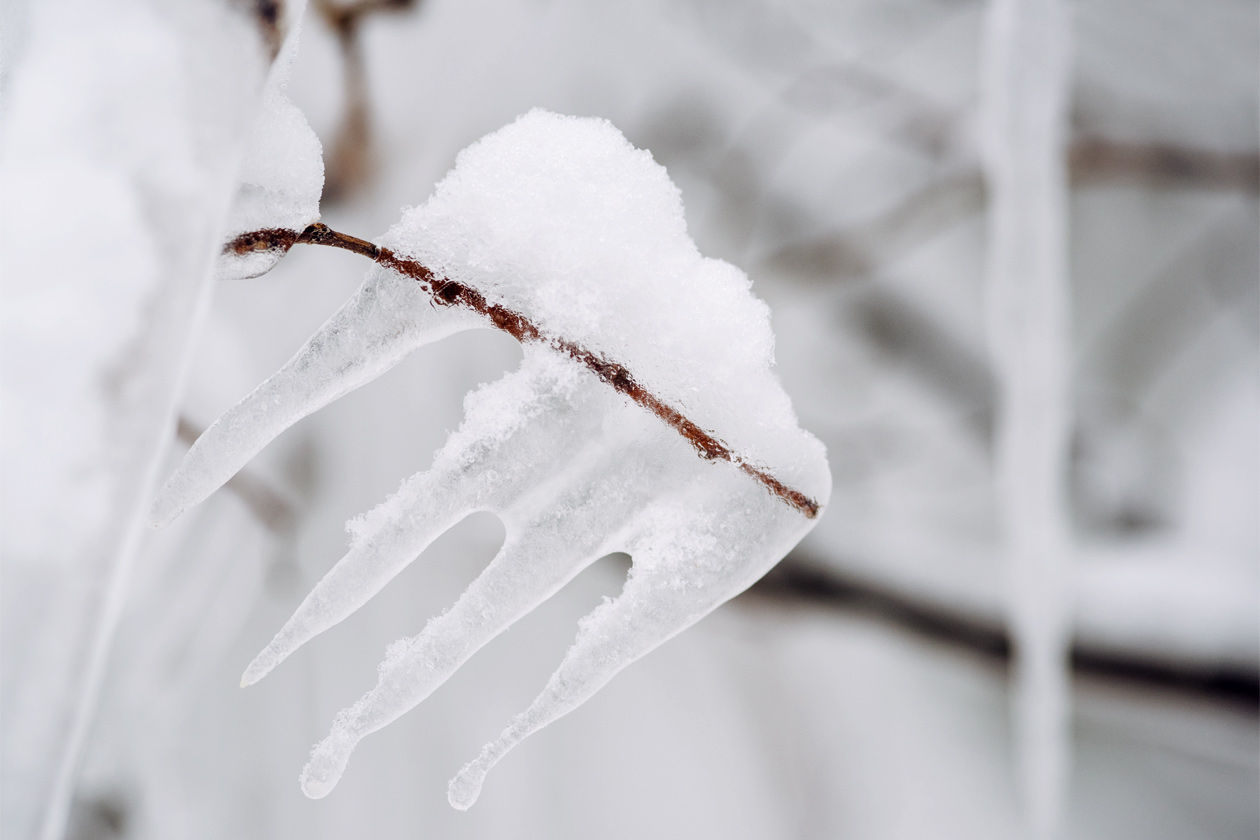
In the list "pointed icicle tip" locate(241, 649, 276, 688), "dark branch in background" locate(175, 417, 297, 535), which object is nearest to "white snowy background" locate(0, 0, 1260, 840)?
"dark branch in background" locate(175, 417, 297, 535)

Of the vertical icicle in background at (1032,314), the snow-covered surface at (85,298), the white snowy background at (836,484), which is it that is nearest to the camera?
the snow-covered surface at (85,298)

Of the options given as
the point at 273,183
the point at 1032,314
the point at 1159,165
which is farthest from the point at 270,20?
the point at 1159,165

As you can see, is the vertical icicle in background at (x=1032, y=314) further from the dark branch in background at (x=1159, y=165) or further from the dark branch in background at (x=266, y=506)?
the dark branch in background at (x=266, y=506)

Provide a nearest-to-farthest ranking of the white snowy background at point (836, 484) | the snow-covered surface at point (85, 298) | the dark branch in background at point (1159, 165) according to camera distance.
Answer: the snow-covered surface at point (85, 298), the white snowy background at point (836, 484), the dark branch in background at point (1159, 165)

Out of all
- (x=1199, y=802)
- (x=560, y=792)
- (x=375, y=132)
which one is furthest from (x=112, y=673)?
(x=1199, y=802)

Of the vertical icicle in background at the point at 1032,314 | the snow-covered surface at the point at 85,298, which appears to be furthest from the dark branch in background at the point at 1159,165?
the snow-covered surface at the point at 85,298

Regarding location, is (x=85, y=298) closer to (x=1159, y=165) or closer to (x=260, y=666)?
(x=260, y=666)
